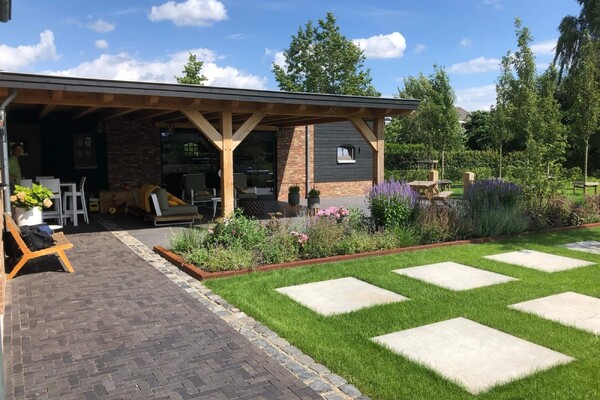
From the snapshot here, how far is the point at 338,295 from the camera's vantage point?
5.75m

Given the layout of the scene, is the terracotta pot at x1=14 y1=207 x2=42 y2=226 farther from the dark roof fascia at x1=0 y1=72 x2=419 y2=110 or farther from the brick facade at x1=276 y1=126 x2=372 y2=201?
the brick facade at x1=276 y1=126 x2=372 y2=201

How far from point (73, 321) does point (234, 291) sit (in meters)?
1.73

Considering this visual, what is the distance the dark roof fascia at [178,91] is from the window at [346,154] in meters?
6.82

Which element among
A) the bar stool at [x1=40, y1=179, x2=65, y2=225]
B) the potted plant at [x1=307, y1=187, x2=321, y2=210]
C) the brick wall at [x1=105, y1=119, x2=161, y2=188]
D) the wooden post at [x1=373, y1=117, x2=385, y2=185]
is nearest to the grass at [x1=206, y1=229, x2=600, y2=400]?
the wooden post at [x1=373, y1=117, x2=385, y2=185]

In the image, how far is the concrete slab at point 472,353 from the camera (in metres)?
3.71

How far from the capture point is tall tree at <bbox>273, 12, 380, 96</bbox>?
1703 inches

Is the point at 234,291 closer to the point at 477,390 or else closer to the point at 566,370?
the point at 477,390

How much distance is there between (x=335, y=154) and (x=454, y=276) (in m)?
11.8

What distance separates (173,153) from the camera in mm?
14938

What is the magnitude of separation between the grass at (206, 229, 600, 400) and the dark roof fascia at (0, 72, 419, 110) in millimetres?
4020

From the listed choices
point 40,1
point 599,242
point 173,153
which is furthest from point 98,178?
point 599,242

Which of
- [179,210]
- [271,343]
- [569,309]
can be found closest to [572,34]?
[179,210]

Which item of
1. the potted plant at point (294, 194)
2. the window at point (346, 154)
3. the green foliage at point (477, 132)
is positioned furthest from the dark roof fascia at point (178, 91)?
the green foliage at point (477, 132)

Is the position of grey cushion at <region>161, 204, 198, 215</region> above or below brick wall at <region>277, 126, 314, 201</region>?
below
